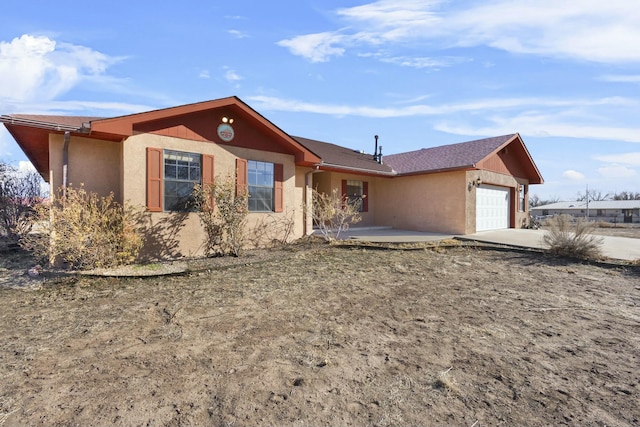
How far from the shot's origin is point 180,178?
8406mm

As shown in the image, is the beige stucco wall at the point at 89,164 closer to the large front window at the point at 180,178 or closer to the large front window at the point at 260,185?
the large front window at the point at 180,178

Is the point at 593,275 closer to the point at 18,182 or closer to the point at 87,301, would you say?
the point at 87,301

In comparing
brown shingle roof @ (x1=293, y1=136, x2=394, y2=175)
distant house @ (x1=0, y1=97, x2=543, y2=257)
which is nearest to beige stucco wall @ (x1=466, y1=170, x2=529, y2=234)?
distant house @ (x1=0, y1=97, x2=543, y2=257)

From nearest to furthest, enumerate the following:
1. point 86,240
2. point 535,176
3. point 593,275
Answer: point 86,240 < point 593,275 < point 535,176

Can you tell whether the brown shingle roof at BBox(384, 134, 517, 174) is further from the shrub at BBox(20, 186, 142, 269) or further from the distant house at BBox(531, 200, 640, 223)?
the distant house at BBox(531, 200, 640, 223)

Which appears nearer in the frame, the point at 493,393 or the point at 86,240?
the point at 493,393

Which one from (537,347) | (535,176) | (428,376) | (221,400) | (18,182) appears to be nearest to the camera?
(221,400)

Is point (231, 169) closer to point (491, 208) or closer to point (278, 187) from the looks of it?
point (278, 187)

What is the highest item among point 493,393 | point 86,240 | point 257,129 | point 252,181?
point 257,129

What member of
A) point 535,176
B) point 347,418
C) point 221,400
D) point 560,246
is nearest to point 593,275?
point 560,246

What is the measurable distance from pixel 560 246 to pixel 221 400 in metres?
10.1

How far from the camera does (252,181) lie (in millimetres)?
9789

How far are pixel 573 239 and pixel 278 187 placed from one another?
28.4 ft

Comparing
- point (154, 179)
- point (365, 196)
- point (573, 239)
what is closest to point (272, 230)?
point (154, 179)
